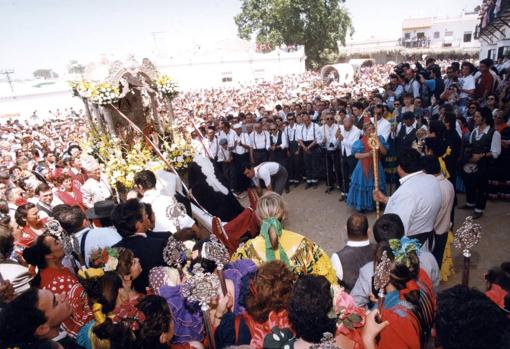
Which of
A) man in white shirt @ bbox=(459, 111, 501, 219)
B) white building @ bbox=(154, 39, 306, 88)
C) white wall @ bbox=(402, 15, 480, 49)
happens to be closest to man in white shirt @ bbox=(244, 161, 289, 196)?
man in white shirt @ bbox=(459, 111, 501, 219)

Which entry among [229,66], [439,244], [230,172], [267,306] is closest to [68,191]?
[230,172]

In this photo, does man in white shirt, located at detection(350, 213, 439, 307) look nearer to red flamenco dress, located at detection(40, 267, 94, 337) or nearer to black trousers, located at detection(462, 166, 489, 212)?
red flamenco dress, located at detection(40, 267, 94, 337)

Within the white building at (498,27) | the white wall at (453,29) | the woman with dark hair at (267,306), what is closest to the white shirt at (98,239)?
the woman with dark hair at (267,306)

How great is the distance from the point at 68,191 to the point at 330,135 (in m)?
5.33

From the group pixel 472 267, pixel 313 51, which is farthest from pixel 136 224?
pixel 313 51

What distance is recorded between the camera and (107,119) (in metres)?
6.09

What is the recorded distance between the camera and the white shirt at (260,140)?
8055mm

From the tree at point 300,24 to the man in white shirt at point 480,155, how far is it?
1328 inches

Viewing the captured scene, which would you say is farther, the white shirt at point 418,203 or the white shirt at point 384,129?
the white shirt at point 384,129

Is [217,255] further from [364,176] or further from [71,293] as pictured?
[364,176]

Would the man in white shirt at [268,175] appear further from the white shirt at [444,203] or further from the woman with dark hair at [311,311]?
the woman with dark hair at [311,311]

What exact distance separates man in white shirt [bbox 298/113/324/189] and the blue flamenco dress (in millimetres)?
1555

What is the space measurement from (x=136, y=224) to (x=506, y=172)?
6399mm

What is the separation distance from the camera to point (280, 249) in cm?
264
